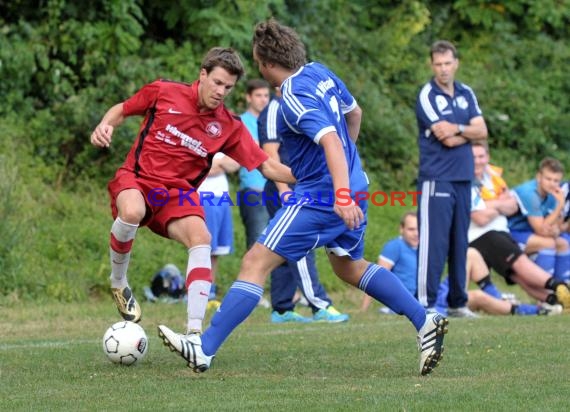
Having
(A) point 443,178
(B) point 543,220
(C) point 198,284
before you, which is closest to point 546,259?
(B) point 543,220

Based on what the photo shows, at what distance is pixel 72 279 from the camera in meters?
13.0

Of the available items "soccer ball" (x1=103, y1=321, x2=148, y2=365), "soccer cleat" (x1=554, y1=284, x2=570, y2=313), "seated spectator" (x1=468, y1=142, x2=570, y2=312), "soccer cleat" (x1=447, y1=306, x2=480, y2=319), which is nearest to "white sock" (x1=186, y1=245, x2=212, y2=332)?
"soccer ball" (x1=103, y1=321, x2=148, y2=365)

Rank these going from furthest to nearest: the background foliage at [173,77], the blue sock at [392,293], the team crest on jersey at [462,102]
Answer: the background foliage at [173,77] < the team crest on jersey at [462,102] < the blue sock at [392,293]

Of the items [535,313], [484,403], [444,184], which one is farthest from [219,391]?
[535,313]

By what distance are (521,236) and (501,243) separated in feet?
2.32

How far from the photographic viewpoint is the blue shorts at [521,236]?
1348 cm

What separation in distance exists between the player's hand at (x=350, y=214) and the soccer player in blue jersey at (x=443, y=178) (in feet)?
15.5

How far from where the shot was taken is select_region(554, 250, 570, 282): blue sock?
1362 centimetres

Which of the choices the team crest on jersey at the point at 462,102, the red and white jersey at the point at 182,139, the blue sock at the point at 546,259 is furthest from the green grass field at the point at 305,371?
the blue sock at the point at 546,259

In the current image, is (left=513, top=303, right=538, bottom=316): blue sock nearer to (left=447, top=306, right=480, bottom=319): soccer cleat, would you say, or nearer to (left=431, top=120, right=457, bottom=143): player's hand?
(left=447, top=306, right=480, bottom=319): soccer cleat

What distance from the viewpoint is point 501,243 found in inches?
509

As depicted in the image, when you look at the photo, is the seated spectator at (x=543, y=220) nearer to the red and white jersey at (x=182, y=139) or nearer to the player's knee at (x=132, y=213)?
the red and white jersey at (x=182, y=139)

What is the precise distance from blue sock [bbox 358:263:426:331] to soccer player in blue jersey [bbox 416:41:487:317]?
4.14 meters

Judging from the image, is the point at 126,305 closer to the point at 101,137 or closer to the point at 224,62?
the point at 101,137
